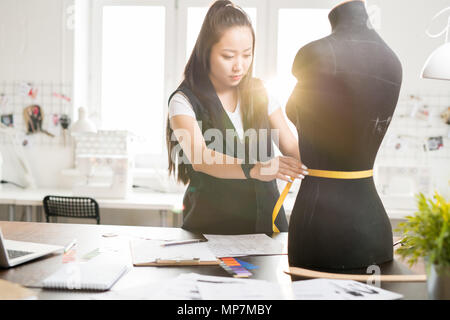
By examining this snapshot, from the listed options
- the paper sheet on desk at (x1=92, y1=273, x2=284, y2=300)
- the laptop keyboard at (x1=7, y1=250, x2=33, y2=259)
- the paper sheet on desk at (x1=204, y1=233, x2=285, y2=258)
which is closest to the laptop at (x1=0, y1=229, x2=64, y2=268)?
the laptop keyboard at (x1=7, y1=250, x2=33, y2=259)

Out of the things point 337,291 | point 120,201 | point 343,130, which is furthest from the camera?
point 120,201

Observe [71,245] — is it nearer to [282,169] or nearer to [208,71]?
[282,169]

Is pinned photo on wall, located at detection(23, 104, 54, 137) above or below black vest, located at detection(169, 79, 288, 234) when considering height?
above

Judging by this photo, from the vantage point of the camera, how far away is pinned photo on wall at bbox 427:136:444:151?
3195 millimetres

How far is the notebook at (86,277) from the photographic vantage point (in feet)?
2.75

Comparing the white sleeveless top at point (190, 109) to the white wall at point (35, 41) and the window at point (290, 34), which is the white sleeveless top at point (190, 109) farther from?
the white wall at point (35, 41)

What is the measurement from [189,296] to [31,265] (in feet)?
1.53

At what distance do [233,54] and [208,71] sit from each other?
0.13 meters

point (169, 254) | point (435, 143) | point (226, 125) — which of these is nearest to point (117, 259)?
point (169, 254)

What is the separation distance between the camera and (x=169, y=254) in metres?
1.08

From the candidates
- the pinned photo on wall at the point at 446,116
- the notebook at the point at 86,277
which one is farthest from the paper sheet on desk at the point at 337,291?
the pinned photo on wall at the point at 446,116

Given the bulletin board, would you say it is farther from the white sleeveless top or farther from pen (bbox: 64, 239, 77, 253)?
pen (bbox: 64, 239, 77, 253)

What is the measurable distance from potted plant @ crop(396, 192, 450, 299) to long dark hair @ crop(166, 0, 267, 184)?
948 millimetres

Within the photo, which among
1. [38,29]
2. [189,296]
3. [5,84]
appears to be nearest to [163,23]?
[38,29]
